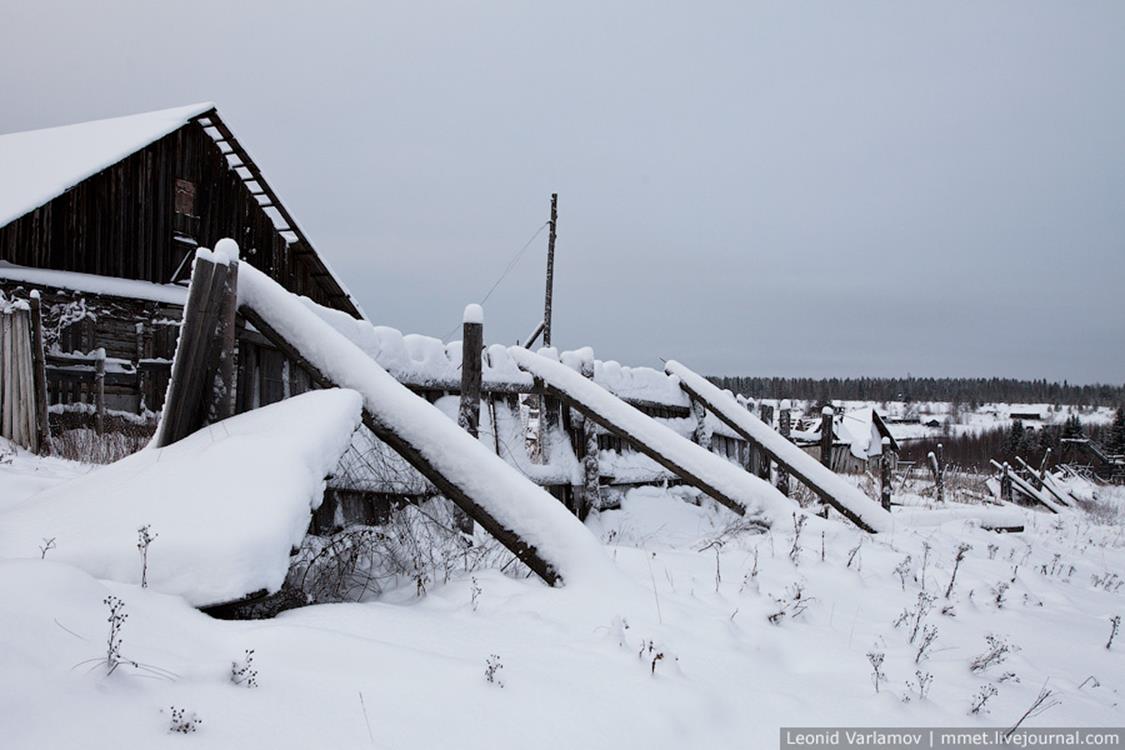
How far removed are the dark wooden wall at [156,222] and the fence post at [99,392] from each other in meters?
2.62

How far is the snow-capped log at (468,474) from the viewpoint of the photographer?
3.13 meters

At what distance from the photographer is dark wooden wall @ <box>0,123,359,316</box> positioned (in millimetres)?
12180

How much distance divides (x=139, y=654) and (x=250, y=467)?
1.00 meters

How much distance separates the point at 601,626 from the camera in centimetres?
265

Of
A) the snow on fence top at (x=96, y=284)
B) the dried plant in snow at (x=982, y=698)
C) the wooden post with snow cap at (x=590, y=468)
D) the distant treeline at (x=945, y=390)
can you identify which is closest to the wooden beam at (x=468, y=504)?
the dried plant in snow at (x=982, y=698)

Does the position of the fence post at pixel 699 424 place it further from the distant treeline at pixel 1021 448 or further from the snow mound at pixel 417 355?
the distant treeline at pixel 1021 448

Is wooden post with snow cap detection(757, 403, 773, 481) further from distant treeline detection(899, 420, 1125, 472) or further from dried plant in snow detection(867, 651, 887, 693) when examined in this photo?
distant treeline detection(899, 420, 1125, 472)

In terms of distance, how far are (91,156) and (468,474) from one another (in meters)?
14.6

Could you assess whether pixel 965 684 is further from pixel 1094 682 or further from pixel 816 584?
pixel 816 584

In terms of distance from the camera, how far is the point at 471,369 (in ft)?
16.8

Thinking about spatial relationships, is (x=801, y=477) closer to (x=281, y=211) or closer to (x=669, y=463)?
(x=669, y=463)

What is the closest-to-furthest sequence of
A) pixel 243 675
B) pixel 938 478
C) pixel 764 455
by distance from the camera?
pixel 243 675, pixel 764 455, pixel 938 478

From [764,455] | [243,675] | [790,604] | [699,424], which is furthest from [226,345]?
[764,455]

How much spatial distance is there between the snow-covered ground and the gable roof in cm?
1099
